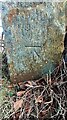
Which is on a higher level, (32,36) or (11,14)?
(11,14)

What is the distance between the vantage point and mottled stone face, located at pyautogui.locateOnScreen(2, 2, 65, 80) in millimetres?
2592

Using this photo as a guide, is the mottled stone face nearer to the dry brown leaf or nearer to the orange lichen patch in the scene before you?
the orange lichen patch

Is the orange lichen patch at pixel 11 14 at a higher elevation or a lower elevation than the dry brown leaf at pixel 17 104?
higher

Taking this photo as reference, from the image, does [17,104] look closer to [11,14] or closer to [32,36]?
[32,36]

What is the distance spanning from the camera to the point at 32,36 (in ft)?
8.64

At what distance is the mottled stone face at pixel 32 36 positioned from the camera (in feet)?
8.50

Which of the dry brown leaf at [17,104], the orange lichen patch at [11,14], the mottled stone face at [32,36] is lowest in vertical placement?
the dry brown leaf at [17,104]

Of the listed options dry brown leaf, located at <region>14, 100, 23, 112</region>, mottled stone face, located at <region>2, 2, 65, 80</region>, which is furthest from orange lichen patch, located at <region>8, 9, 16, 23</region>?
dry brown leaf, located at <region>14, 100, 23, 112</region>

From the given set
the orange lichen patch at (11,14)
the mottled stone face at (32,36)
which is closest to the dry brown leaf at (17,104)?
the mottled stone face at (32,36)

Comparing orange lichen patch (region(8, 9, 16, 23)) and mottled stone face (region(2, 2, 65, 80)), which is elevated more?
orange lichen patch (region(8, 9, 16, 23))

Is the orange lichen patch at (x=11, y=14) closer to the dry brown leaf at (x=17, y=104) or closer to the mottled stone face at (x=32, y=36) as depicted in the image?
the mottled stone face at (x=32, y=36)

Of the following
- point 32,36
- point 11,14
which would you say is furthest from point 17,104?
point 11,14

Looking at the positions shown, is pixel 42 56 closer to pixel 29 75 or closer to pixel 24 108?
pixel 29 75

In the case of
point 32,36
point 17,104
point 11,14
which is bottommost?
point 17,104
